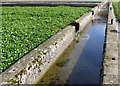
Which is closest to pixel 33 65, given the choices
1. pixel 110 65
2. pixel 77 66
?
pixel 110 65

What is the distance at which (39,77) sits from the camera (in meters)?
7.29

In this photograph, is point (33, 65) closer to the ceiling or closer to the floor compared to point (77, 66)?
closer to the ceiling

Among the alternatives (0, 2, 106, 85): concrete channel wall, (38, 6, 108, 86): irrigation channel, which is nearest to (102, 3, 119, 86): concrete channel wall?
(38, 6, 108, 86): irrigation channel

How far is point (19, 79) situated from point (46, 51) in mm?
2416

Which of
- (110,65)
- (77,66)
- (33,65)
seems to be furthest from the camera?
(77,66)

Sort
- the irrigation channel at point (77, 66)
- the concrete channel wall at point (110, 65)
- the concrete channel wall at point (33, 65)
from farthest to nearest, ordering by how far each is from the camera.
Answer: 1. the irrigation channel at point (77, 66)
2. the concrete channel wall at point (33, 65)
3. the concrete channel wall at point (110, 65)

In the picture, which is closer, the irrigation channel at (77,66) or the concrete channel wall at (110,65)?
the concrete channel wall at (110,65)

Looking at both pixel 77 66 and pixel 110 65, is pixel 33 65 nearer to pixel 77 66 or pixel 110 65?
pixel 110 65

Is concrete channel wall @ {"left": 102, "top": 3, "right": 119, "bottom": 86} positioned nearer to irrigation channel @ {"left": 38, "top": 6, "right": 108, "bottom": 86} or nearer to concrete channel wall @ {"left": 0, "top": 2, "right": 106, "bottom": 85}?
irrigation channel @ {"left": 38, "top": 6, "right": 108, "bottom": 86}

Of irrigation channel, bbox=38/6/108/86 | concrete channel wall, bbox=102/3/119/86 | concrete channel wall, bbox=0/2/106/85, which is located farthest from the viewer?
irrigation channel, bbox=38/6/108/86

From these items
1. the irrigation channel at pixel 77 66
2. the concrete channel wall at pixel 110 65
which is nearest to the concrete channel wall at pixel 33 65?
the irrigation channel at pixel 77 66

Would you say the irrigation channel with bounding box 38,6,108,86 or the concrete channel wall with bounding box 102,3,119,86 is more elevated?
the concrete channel wall with bounding box 102,3,119,86

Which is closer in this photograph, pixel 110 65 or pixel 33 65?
pixel 110 65

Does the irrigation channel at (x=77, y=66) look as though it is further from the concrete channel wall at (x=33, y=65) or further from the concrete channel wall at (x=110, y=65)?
the concrete channel wall at (x=110, y=65)
